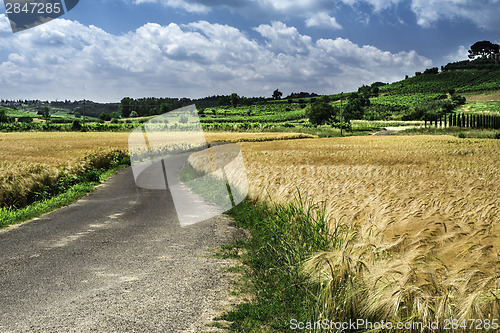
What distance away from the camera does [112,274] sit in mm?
7004

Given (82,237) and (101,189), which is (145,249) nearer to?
(82,237)

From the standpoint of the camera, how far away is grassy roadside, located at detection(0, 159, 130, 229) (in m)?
12.8

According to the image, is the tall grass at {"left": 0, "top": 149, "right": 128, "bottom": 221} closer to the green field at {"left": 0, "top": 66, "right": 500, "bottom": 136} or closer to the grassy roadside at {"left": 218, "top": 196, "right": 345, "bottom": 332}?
the grassy roadside at {"left": 218, "top": 196, "right": 345, "bottom": 332}

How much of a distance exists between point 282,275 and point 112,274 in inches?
118

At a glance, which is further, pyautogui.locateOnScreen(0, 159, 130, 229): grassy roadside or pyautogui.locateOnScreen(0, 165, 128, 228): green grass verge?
pyautogui.locateOnScreen(0, 159, 130, 229): grassy roadside

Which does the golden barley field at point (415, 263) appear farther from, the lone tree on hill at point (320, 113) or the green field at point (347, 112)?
the lone tree on hill at point (320, 113)

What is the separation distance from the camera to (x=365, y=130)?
97.8 metres

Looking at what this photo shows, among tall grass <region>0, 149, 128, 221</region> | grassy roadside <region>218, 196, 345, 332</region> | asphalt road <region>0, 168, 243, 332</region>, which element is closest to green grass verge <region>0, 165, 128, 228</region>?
tall grass <region>0, 149, 128, 221</region>

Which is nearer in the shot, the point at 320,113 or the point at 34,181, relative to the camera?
the point at 34,181

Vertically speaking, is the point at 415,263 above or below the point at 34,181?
above

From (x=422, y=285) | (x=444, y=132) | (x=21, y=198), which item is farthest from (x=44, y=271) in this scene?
(x=444, y=132)

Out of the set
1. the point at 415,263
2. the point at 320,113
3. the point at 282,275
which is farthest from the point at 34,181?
the point at 320,113

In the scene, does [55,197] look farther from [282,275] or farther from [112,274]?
[282,275]

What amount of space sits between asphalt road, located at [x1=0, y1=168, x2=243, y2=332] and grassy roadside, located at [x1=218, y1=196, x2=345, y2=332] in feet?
1.56
